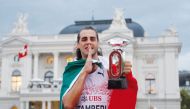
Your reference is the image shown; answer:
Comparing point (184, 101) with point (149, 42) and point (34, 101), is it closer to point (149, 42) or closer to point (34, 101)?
point (149, 42)

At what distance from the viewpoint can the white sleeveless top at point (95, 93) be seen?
349 cm

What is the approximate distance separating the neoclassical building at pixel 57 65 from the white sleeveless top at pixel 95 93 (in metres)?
48.8

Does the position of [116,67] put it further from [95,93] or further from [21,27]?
[21,27]

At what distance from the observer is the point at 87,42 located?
3.60 m

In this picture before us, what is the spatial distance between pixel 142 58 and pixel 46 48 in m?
11.8

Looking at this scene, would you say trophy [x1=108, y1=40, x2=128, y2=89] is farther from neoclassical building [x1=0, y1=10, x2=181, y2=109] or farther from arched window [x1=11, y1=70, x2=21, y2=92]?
arched window [x1=11, y1=70, x2=21, y2=92]

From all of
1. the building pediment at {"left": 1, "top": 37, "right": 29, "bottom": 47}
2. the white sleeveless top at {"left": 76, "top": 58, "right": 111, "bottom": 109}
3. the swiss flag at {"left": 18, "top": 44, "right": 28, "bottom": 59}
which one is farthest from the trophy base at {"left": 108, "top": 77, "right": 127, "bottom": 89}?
the building pediment at {"left": 1, "top": 37, "right": 29, "bottom": 47}

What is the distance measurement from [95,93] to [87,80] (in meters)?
0.13

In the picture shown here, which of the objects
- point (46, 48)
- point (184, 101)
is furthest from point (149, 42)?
Answer: point (184, 101)

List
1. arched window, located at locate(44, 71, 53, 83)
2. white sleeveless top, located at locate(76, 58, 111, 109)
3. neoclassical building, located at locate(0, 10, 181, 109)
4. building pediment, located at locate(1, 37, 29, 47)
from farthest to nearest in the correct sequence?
arched window, located at locate(44, 71, 53, 83)
building pediment, located at locate(1, 37, 29, 47)
neoclassical building, located at locate(0, 10, 181, 109)
white sleeveless top, located at locate(76, 58, 111, 109)

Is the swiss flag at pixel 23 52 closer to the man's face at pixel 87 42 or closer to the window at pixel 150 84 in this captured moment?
the window at pixel 150 84

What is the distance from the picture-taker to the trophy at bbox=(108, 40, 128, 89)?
323 cm

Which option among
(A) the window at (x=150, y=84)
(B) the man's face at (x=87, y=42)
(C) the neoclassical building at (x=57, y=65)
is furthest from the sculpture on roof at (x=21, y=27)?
(B) the man's face at (x=87, y=42)

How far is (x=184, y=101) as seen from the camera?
69.9m
